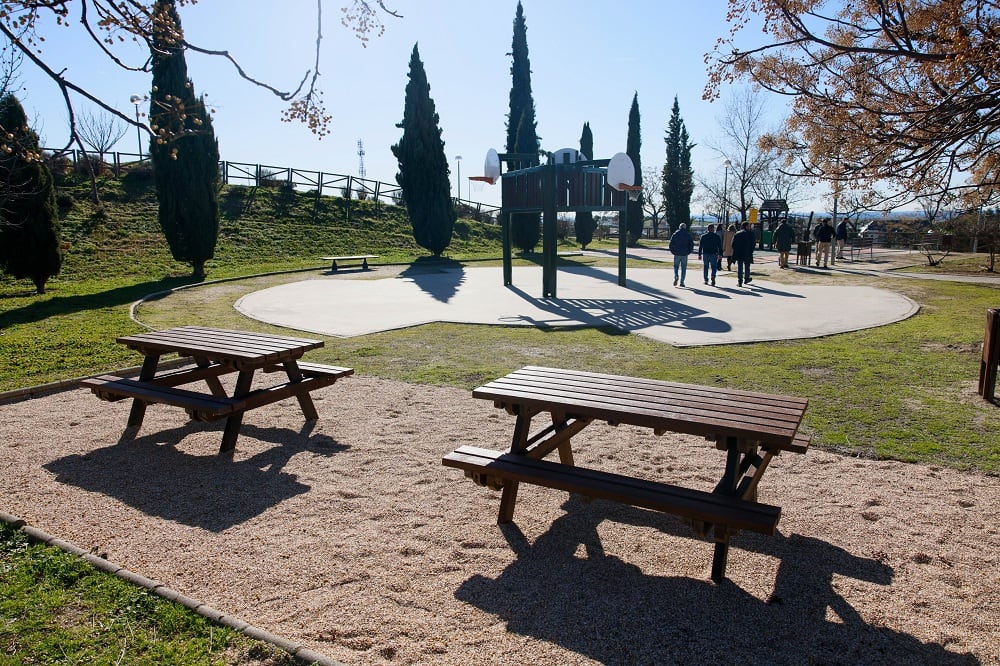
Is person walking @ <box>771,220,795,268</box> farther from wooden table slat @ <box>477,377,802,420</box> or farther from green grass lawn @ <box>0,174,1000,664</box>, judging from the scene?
wooden table slat @ <box>477,377,802,420</box>

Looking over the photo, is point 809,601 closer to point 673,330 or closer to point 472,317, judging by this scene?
point 673,330

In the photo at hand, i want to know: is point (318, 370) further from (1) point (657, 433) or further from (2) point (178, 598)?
(1) point (657, 433)

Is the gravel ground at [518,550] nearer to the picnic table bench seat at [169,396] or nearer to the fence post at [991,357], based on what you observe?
the picnic table bench seat at [169,396]

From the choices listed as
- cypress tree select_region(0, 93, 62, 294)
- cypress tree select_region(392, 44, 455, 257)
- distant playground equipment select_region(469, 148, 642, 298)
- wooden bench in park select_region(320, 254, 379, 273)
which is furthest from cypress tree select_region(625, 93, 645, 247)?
cypress tree select_region(0, 93, 62, 294)

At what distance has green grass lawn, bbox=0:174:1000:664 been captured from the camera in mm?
3020

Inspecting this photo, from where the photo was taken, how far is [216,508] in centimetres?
438

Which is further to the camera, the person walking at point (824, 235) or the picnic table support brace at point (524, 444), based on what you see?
the person walking at point (824, 235)

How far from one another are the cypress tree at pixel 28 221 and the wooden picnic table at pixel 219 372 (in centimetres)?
1070

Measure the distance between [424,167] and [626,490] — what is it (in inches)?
957

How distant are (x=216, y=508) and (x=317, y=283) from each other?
14411mm

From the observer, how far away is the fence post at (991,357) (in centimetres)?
652

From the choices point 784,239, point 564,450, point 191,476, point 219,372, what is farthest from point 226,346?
point 784,239

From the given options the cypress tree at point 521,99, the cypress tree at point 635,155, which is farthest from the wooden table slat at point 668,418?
the cypress tree at point 635,155

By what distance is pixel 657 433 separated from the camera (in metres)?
3.56
